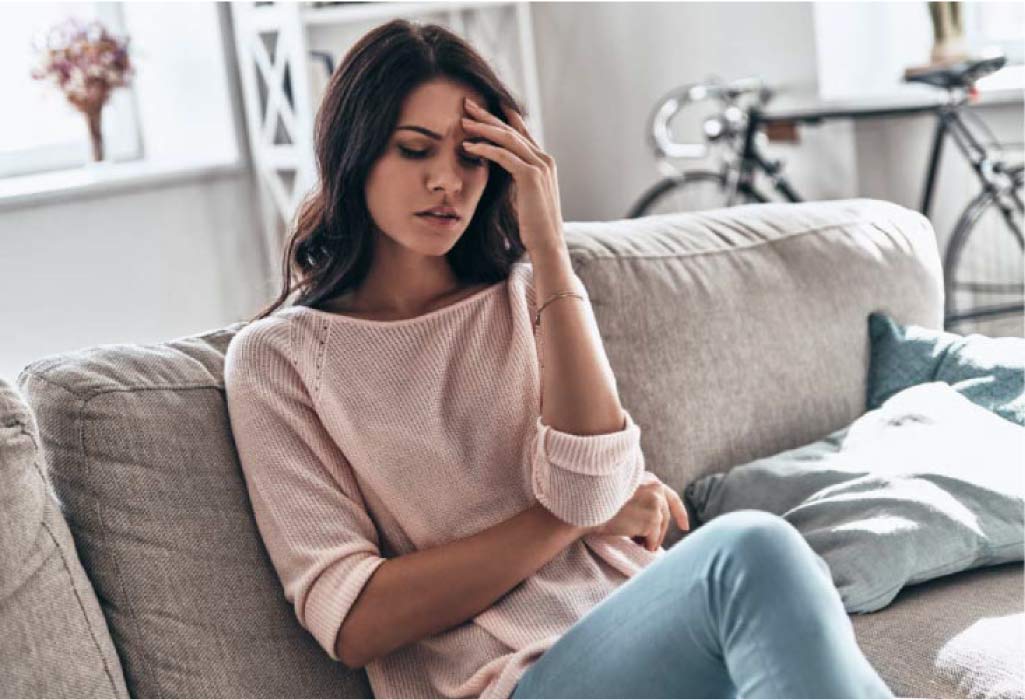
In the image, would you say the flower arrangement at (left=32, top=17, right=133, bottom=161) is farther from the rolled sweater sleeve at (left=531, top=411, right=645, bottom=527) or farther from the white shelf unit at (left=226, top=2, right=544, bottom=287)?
the rolled sweater sleeve at (left=531, top=411, right=645, bottom=527)

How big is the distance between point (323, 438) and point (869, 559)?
2.29 feet

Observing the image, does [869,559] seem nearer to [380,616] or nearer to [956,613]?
[956,613]

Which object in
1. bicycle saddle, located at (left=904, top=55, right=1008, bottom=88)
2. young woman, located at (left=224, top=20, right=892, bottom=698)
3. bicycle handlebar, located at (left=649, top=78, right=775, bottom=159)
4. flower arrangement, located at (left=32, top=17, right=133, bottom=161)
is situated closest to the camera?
young woman, located at (left=224, top=20, right=892, bottom=698)

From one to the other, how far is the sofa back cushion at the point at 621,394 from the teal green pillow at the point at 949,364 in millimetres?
31

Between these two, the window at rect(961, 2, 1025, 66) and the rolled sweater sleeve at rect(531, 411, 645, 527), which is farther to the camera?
the window at rect(961, 2, 1025, 66)

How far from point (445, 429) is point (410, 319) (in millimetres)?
149

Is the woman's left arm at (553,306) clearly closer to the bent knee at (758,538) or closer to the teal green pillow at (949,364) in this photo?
the bent knee at (758,538)

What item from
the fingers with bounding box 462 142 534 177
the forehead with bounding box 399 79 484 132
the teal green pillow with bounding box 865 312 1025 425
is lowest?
the teal green pillow with bounding box 865 312 1025 425

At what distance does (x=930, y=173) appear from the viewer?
3598 millimetres

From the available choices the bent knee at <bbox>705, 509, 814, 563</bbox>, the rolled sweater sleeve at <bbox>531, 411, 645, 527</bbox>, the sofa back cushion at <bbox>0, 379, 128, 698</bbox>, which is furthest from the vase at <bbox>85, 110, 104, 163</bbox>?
the bent knee at <bbox>705, 509, 814, 563</bbox>

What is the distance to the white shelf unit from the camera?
3955 mm

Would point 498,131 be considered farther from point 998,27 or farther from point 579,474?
point 998,27

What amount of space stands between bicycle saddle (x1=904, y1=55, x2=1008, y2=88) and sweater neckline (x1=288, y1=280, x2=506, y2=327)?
210 cm

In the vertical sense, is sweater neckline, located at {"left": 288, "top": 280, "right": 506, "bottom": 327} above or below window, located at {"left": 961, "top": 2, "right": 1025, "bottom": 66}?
below
